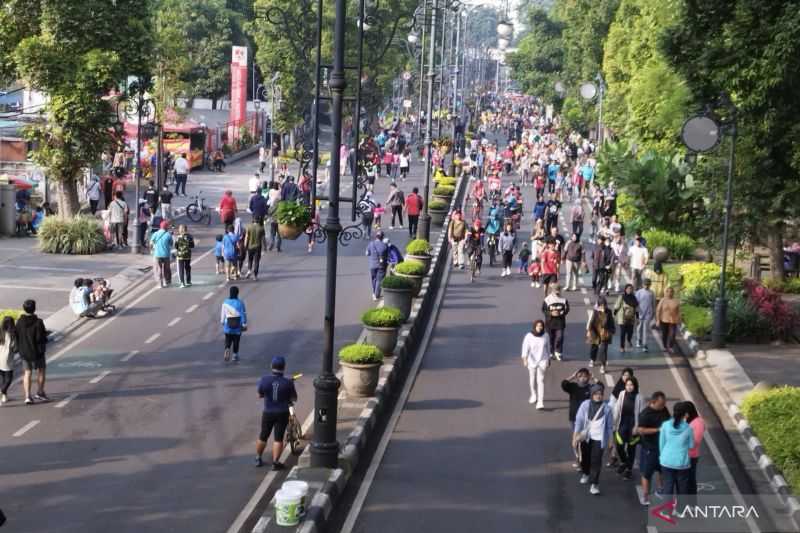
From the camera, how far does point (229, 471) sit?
16344 mm

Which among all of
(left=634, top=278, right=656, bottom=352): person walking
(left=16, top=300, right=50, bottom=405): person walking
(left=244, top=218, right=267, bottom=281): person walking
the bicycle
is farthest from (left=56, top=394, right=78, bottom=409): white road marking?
the bicycle

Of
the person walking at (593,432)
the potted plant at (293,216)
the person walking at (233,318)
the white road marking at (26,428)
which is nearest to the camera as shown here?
the person walking at (593,432)

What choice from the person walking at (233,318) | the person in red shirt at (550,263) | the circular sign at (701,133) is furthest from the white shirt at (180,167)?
the person walking at (233,318)

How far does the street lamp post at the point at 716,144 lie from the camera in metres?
24.8

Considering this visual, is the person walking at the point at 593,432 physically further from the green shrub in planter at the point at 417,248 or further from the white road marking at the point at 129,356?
the green shrub in planter at the point at 417,248

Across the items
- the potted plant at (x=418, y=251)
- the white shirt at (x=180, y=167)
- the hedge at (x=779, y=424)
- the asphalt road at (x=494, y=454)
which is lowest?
the asphalt road at (x=494, y=454)

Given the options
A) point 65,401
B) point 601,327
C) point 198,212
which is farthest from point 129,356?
point 198,212

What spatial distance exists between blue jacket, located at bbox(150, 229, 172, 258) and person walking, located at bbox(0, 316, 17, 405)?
33.6 feet

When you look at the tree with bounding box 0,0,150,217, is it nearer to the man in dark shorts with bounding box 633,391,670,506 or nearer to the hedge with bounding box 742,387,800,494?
the hedge with bounding box 742,387,800,494

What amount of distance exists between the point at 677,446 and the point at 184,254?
17.7m

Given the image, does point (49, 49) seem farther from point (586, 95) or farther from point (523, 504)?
point (586, 95)

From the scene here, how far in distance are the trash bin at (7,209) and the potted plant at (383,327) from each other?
18.9 m

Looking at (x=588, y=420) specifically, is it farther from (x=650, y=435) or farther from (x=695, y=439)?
(x=695, y=439)

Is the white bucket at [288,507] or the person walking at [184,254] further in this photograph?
the person walking at [184,254]
